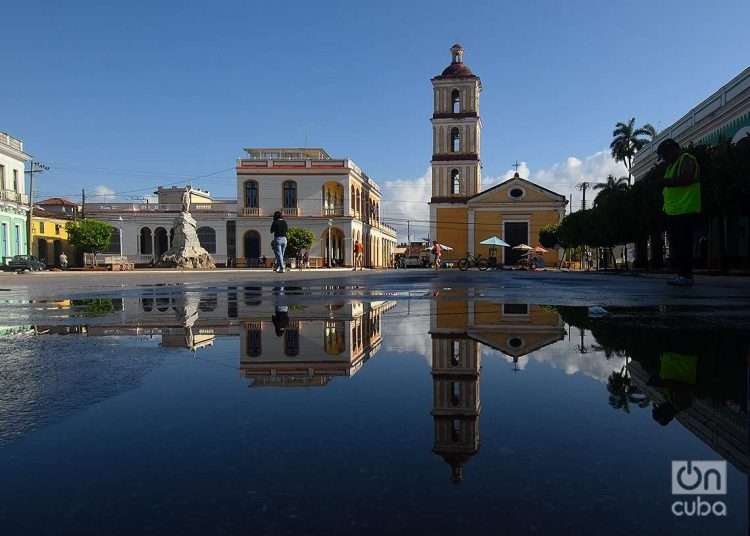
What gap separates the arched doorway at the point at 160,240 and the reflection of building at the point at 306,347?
2069 inches

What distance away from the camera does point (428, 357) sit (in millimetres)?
2797

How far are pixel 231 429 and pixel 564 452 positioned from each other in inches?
36.3

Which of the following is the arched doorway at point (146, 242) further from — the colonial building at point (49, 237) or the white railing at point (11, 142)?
the white railing at point (11, 142)

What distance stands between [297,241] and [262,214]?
246 inches

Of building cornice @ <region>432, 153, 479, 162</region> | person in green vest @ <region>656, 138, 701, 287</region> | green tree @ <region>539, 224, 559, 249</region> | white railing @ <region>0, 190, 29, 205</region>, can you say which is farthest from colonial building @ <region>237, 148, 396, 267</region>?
person in green vest @ <region>656, 138, 701, 287</region>

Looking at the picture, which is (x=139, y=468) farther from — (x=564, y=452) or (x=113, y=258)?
(x=113, y=258)

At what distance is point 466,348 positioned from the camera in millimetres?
3025

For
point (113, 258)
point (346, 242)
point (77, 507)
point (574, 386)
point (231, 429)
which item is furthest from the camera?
point (346, 242)

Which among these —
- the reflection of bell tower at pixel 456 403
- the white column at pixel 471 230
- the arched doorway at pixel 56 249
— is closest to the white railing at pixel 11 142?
the arched doorway at pixel 56 249

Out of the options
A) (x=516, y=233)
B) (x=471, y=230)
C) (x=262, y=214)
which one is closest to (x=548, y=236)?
(x=516, y=233)

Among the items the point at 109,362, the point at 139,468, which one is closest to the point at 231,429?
the point at 139,468

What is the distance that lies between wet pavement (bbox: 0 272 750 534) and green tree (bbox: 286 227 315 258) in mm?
43129

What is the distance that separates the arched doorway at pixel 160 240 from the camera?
53.7 meters

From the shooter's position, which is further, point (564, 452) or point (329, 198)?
point (329, 198)
